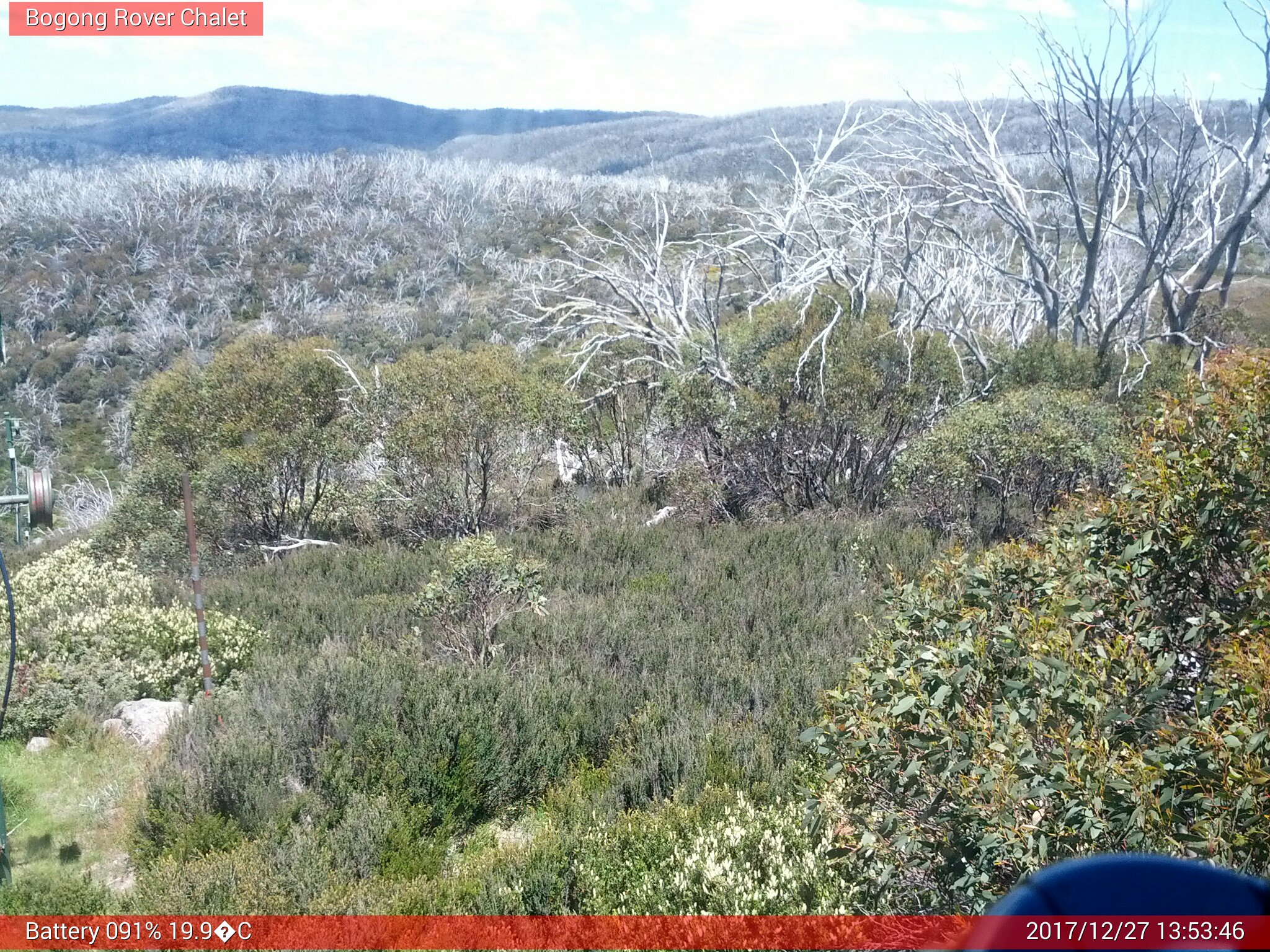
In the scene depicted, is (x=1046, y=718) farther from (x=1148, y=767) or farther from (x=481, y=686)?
(x=481, y=686)

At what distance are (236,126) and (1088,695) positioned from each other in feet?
289

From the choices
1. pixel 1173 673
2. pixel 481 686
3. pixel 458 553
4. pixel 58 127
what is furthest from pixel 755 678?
pixel 58 127

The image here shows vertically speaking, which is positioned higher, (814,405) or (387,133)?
(387,133)

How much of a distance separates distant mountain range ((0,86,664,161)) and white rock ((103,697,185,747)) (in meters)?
72.5

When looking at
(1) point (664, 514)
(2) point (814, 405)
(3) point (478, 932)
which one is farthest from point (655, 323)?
(3) point (478, 932)

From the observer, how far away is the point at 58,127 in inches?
3022

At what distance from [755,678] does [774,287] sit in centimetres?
729

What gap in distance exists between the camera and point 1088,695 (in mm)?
2648

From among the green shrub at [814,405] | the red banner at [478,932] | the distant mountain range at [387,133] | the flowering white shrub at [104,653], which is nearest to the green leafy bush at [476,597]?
the flowering white shrub at [104,653]

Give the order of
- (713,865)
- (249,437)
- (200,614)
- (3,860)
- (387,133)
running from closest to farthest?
(713,865) < (3,860) < (200,614) < (249,437) < (387,133)

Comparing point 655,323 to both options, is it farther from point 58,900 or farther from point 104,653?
point 58,900

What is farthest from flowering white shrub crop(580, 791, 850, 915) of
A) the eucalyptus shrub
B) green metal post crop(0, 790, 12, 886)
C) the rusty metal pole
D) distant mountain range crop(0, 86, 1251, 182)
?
distant mountain range crop(0, 86, 1251, 182)

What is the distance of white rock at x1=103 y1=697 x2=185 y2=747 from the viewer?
628cm

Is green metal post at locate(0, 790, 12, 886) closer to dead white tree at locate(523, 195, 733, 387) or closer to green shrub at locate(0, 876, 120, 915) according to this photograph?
green shrub at locate(0, 876, 120, 915)
